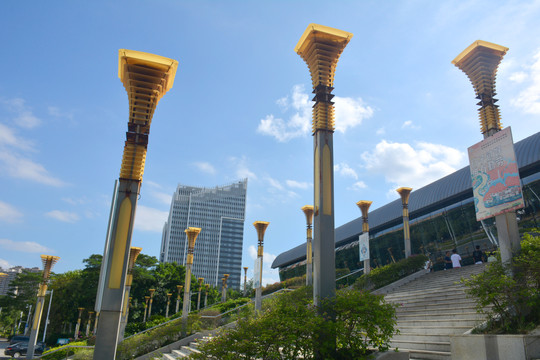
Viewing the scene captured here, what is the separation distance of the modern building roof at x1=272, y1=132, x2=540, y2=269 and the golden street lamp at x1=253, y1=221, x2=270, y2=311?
12.6 m

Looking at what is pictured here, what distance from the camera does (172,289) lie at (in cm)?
4800

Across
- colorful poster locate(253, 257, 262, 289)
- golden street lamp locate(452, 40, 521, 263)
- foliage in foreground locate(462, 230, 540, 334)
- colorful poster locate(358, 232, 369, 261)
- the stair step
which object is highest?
golden street lamp locate(452, 40, 521, 263)

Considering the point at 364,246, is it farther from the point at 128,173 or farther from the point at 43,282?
the point at 43,282

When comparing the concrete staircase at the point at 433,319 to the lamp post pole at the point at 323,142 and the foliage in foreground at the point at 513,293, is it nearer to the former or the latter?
the foliage in foreground at the point at 513,293

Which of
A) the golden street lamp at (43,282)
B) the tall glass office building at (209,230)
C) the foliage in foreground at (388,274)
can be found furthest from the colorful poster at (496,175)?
the tall glass office building at (209,230)

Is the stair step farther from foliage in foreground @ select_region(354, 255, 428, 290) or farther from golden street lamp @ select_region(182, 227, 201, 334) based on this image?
golden street lamp @ select_region(182, 227, 201, 334)

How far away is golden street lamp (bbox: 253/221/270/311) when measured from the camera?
18.7 m

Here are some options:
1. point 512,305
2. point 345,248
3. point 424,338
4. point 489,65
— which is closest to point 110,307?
point 424,338

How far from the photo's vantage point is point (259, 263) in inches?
737

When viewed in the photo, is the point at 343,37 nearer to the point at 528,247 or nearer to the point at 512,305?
the point at 528,247

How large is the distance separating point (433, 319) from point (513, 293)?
2.96 metres

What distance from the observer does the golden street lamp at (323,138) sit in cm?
815

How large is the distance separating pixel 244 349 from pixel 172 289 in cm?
4484

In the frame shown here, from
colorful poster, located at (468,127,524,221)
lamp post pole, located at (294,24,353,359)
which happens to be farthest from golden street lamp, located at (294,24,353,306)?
colorful poster, located at (468,127,524,221)
